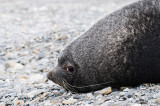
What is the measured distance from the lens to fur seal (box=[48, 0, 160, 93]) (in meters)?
4.99

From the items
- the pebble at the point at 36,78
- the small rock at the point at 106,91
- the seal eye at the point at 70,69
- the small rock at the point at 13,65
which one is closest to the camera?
the small rock at the point at 106,91

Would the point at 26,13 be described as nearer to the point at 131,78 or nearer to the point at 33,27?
the point at 33,27

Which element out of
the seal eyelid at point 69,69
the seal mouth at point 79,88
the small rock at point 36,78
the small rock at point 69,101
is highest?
the seal eyelid at point 69,69

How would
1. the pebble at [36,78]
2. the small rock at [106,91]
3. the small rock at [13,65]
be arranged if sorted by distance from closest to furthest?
the small rock at [106,91] < the pebble at [36,78] < the small rock at [13,65]

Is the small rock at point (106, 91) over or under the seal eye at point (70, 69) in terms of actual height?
under

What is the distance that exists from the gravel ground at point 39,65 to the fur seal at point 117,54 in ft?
0.63

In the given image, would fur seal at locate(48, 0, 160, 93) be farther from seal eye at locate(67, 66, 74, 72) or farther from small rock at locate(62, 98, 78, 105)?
small rock at locate(62, 98, 78, 105)

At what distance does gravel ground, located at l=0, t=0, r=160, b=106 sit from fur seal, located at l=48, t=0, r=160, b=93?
192 mm

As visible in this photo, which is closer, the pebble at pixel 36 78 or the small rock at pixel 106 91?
the small rock at pixel 106 91

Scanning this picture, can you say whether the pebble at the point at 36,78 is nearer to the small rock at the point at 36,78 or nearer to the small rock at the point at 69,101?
the small rock at the point at 36,78

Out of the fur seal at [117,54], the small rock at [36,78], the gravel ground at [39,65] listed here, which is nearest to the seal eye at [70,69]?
the fur seal at [117,54]

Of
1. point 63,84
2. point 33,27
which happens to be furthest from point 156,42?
point 33,27

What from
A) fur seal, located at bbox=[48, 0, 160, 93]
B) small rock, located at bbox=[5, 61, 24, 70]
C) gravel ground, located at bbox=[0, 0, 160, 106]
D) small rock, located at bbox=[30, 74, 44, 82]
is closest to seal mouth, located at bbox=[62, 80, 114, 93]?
fur seal, located at bbox=[48, 0, 160, 93]

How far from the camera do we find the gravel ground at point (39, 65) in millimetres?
4699
